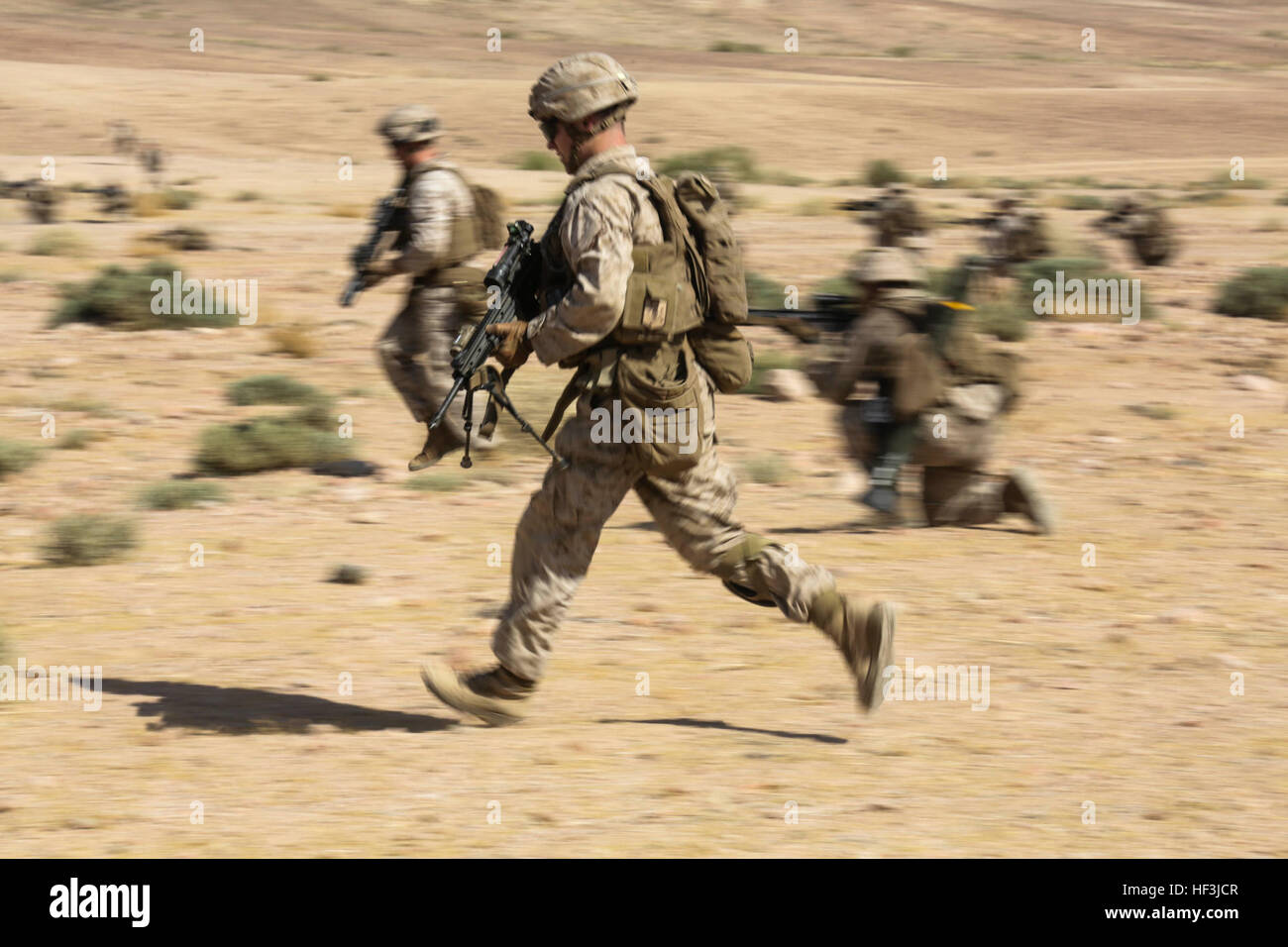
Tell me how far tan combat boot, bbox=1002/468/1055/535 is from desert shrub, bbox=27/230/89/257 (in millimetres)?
13145

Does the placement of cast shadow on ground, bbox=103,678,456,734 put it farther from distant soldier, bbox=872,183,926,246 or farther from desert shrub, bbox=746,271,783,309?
desert shrub, bbox=746,271,783,309

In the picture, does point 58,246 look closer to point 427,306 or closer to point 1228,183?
point 427,306

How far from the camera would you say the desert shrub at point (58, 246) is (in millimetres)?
18094

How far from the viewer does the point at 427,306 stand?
8.37 meters

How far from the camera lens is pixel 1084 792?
466 centimetres

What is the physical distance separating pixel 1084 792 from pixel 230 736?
2.60 meters

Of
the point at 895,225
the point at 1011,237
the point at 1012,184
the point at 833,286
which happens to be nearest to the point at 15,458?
the point at 895,225

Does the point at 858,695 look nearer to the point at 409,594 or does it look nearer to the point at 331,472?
the point at 409,594

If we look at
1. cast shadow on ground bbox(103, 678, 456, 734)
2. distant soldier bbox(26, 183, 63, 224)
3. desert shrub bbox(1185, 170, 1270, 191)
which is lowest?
cast shadow on ground bbox(103, 678, 456, 734)

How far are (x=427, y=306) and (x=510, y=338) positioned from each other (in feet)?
12.2

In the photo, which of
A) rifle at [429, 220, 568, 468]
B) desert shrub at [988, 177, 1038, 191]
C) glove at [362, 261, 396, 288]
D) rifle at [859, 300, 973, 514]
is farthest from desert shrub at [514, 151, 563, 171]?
rifle at [429, 220, 568, 468]

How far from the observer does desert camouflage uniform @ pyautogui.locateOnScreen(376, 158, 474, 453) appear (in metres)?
8.20

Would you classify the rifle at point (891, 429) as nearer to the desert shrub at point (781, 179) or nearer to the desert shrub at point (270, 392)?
the desert shrub at point (270, 392)

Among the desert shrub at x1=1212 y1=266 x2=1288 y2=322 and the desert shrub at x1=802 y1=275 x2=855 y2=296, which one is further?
the desert shrub at x1=802 y1=275 x2=855 y2=296
